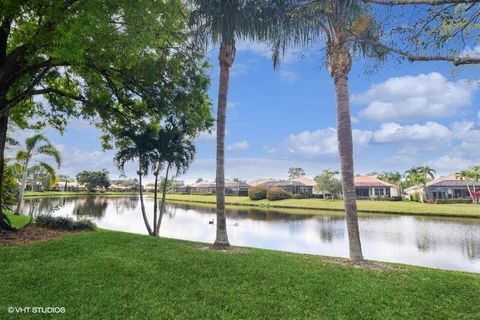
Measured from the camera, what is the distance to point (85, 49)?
8.99 meters

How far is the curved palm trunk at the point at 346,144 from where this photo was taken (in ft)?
29.3

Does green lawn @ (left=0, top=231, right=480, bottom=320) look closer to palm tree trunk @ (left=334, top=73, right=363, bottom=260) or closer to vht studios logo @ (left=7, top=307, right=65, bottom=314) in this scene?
vht studios logo @ (left=7, top=307, right=65, bottom=314)

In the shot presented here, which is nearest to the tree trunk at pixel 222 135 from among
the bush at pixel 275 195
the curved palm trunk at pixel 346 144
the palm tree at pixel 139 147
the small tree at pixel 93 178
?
the curved palm trunk at pixel 346 144

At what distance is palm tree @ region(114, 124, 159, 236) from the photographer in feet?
53.1

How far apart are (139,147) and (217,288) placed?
11915 millimetres

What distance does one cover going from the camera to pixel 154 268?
24.1 ft

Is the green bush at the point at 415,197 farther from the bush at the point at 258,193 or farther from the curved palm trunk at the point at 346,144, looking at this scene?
the curved palm trunk at the point at 346,144

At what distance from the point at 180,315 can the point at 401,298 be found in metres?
4.03

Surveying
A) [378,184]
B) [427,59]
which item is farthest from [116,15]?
[378,184]

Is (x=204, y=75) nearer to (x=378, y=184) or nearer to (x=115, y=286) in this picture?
(x=115, y=286)

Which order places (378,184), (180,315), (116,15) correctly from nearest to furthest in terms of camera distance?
Result: (180,315)
(116,15)
(378,184)

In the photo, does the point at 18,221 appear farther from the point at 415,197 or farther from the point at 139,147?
the point at 415,197

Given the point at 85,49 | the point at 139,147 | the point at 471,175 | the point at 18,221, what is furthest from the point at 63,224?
the point at 471,175

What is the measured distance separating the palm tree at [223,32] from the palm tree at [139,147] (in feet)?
20.1
